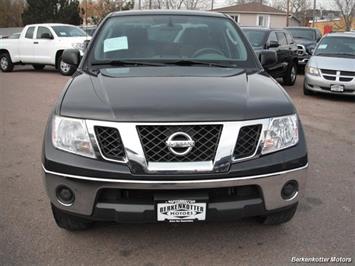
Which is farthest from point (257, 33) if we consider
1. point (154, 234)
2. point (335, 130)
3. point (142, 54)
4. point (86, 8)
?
point (86, 8)

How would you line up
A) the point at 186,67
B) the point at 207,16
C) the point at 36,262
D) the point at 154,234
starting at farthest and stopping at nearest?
the point at 207,16
the point at 186,67
the point at 154,234
the point at 36,262

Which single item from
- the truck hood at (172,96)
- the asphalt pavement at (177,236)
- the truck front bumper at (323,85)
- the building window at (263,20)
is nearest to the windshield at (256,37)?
the truck front bumper at (323,85)

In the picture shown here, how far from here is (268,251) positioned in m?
3.54

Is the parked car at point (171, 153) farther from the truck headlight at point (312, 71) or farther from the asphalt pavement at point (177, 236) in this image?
the truck headlight at point (312, 71)

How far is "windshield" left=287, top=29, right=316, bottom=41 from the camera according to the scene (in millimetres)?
20453

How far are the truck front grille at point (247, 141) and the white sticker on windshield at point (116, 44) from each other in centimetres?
175

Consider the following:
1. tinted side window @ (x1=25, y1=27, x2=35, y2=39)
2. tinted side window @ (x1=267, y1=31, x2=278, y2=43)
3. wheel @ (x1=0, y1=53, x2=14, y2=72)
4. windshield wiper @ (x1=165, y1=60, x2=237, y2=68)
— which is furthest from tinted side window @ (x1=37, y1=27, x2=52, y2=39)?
windshield wiper @ (x1=165, y1=60, x2=237, y2=68)

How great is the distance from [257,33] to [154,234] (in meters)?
10.3

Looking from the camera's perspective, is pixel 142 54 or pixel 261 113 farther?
pixel 142 54

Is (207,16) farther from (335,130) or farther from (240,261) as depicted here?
(335,130)

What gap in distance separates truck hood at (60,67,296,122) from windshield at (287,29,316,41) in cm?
1748

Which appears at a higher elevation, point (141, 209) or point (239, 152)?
point (239, 152)

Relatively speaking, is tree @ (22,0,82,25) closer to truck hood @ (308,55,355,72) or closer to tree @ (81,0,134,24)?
tree @ (81,0,134,24)

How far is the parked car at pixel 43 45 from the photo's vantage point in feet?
53.0
